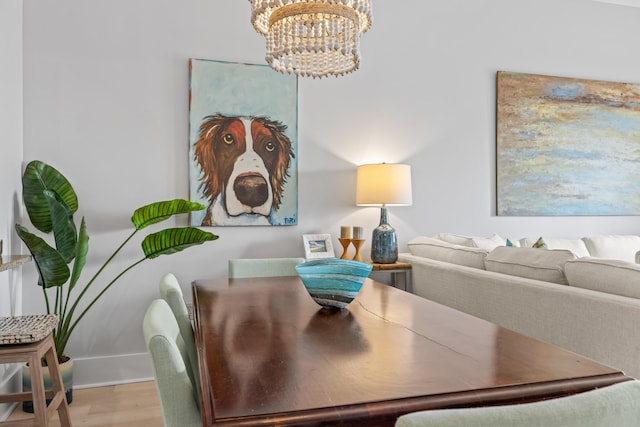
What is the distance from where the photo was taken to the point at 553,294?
2096mm

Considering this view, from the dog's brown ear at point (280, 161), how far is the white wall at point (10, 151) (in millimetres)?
1557

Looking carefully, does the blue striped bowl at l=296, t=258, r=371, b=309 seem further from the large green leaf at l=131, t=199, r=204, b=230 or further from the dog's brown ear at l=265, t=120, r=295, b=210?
the dog's brown ear at l=265, t=120, r=295, b=210

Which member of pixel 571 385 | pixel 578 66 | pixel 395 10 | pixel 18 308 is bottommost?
pixel 18 308

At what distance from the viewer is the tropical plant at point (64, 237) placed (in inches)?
100

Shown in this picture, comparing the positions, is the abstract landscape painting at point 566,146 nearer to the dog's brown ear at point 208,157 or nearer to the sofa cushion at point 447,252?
the sofa cushion at point 447,252

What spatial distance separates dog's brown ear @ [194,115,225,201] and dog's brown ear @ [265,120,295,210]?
39cm

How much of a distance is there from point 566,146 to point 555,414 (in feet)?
13.4

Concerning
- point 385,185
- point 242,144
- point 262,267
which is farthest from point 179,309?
point 385,185

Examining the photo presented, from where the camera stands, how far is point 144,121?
317 centimetres

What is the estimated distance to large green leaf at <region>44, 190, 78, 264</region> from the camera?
2566 mm

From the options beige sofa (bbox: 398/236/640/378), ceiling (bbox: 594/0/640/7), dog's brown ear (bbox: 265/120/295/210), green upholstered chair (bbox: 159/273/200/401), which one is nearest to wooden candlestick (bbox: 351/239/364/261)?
beige sofa (bbox: 398/236/640/378)

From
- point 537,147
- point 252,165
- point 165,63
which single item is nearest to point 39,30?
point 165,63

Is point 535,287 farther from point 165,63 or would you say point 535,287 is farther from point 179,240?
point 165,63

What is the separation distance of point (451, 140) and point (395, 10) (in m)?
1.13
